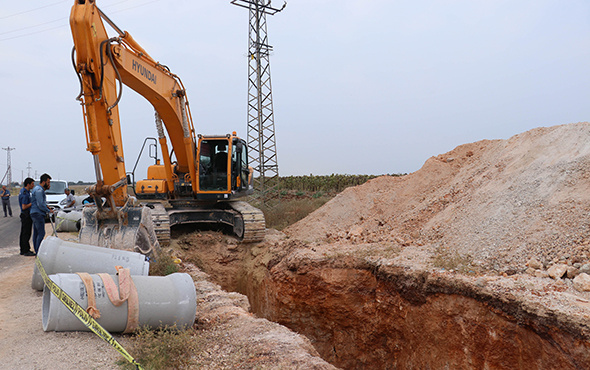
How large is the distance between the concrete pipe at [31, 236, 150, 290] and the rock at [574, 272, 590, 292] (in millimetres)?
5995

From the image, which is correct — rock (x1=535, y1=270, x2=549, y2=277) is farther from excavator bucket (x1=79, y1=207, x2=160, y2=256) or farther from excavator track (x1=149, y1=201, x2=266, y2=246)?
excavator bucket (x1=79, y1=207, x2=160, y2=256)

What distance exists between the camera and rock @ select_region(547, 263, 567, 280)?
233 inches

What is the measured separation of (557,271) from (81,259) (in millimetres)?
6805

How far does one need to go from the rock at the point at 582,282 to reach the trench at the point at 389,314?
2.98ft

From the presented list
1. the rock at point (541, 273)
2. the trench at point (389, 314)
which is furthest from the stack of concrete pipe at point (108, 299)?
the rock at point (541, 273)

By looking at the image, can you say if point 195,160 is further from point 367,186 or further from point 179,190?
point 367,186

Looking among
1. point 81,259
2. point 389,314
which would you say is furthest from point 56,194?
point 389,314

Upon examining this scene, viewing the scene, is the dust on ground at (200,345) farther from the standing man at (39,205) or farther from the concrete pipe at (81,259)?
the standing man at (39,205)

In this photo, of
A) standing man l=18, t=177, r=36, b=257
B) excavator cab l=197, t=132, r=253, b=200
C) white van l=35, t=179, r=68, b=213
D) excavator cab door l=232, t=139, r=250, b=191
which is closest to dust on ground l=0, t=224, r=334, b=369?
standing man l=18, t=177, r=36, b=257

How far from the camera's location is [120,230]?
6.84 metres

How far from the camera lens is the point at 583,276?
5613 millimetres

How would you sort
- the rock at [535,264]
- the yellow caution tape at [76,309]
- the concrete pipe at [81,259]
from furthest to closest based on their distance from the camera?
the rock at [535,264] < the concrete pipe at [81,259] < the yellow caution tape at [76,309]

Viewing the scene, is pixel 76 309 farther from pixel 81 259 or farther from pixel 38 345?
pixel 81 259

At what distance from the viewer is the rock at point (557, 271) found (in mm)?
5914
